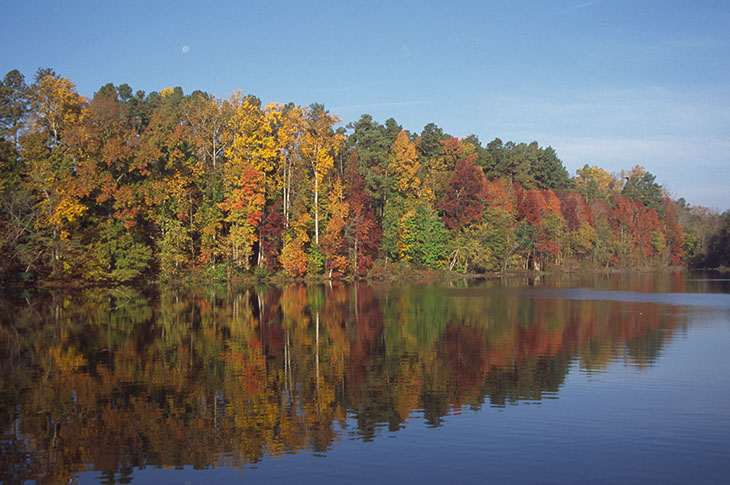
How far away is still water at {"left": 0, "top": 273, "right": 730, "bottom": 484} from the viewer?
33.0ft

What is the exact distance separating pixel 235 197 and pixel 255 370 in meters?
37.4

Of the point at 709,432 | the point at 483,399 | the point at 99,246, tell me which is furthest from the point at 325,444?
the point at 99,246

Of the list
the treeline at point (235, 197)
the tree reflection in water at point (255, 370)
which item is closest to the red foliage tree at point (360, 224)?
the treeline at point (235, 197)

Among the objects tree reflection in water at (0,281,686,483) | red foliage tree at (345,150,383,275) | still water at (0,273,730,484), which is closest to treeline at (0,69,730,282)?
red foliage tree at (345,150,383,275)

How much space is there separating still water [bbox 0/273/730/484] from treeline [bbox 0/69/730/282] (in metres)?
18.3

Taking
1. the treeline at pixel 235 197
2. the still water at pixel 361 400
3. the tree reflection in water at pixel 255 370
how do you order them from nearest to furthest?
the still water at pixel 361 400, the tree reflection in water at pixel 255 370, the treeline at pixel 235 197

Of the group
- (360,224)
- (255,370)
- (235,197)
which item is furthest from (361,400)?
(360,224)

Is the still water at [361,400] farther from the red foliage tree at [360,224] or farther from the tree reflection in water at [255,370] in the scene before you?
the red foliage tree at [360,224]

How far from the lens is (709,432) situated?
11.8m

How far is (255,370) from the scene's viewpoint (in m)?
17.2

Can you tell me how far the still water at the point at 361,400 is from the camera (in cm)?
1006

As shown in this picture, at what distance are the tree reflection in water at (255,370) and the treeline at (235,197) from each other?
12878mm

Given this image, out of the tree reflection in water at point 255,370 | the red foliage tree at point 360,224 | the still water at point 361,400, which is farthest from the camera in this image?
the red foliage tree at point 360,224

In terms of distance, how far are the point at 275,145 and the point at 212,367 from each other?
133 feet
